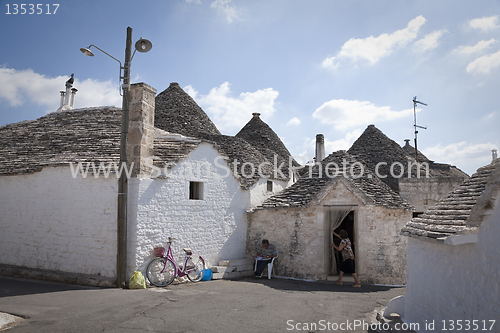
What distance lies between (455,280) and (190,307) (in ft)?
14.6

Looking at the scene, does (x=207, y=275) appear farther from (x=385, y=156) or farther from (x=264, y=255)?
(x=385, y=156)

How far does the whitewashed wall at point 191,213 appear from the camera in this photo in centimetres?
841

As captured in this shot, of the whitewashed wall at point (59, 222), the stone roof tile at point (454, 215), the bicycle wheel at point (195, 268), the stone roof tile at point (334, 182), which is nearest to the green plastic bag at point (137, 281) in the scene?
the whitewashed wall at point (59, 222)

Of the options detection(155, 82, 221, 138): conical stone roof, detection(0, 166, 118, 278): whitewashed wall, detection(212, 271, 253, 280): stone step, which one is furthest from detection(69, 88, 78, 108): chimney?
detection(212, 271, 253, 280): stone step

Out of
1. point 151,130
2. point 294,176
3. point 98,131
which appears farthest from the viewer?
point 294,176

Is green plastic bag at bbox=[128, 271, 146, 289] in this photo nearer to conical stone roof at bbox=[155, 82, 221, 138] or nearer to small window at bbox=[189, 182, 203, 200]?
small window at bbox=[189, 182, 203, 200]

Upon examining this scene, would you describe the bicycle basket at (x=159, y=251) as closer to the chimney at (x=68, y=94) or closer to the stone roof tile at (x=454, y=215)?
the stone roof tile at (x=454, y=215)

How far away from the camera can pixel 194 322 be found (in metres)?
5.53

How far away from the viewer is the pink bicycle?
27.7 ft

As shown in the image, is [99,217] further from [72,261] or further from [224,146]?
[224,146]

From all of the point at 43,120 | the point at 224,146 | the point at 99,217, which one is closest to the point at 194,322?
the point at 99,217

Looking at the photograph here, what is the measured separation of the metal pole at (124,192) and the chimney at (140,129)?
381 mm

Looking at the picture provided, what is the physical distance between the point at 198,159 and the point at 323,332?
600cm

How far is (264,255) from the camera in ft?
34.6
